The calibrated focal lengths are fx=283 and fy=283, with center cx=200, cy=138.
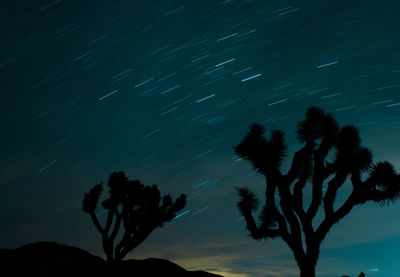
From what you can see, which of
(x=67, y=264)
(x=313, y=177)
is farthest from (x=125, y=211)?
(x=313, y=177)

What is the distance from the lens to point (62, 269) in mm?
11359

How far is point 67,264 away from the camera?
38.9 feet

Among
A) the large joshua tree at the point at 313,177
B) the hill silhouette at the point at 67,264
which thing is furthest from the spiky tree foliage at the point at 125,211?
the large joshua tree at the point at 313,177

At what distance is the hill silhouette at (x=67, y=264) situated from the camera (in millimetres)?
10531

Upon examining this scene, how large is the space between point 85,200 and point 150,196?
107 inches

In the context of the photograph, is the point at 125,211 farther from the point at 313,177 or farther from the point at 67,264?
the point at 313,177

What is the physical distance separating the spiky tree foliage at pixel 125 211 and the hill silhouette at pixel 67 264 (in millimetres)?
862

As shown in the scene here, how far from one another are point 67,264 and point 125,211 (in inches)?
134

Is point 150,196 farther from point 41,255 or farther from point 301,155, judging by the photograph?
point 301,155

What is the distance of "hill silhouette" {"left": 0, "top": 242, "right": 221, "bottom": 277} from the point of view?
10.5 meters

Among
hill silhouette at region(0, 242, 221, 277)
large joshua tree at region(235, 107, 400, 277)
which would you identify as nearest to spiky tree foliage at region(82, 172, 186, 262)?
hill silhouette at region(0, 242, 221, 277)

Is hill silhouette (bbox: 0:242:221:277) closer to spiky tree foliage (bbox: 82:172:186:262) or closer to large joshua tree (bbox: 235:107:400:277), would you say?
spiky tree foliage (bbox: 82:172:186:262)

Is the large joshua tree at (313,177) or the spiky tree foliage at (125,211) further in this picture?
the spiky tree foliage at (125,211)

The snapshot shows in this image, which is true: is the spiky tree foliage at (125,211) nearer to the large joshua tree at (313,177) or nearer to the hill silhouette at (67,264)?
the hill silhouette at (67,264)
